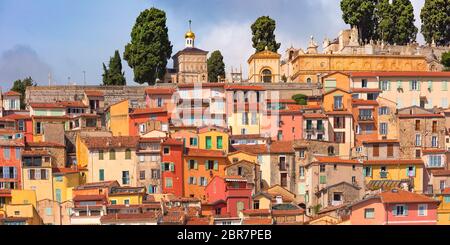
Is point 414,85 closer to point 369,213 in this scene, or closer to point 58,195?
point 369,213

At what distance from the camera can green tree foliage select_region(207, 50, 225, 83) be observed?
6514 cm

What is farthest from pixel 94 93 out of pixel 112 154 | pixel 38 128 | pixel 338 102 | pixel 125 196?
pixel 125 196

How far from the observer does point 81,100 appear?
4966 cm

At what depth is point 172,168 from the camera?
3894cm

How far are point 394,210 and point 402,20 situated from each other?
32.1m

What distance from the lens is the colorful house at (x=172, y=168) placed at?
38781 millimetres

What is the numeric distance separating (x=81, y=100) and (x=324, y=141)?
15.7 meters

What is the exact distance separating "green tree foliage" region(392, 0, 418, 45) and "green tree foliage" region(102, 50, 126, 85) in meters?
20.0

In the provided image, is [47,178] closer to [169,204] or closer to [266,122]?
[169,204]

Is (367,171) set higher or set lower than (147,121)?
lower

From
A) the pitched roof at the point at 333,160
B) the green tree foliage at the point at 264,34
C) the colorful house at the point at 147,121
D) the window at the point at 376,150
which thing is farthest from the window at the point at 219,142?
the green tree foliage at the point at 264,34

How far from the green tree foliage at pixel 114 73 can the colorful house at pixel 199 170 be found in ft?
57.8
